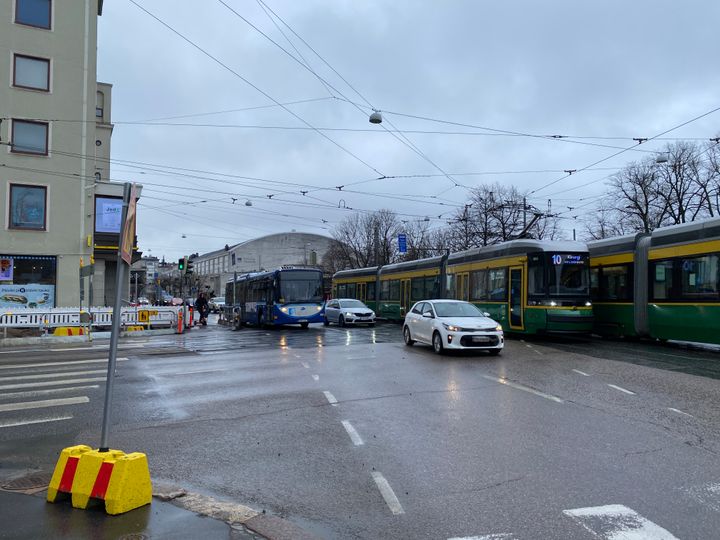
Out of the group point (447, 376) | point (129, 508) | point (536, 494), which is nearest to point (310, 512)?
point (129, 508)

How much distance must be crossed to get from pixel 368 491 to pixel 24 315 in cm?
2238

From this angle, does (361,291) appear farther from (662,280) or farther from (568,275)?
(662,280)

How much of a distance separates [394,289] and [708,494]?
2836 cm

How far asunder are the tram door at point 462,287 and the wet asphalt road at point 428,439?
33.5 ft

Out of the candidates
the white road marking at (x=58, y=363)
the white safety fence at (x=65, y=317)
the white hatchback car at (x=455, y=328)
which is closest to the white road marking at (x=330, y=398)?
the white hatchback car at (x=455, y=328)

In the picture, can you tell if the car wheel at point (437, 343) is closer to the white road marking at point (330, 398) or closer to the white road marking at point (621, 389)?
the white road marking at point (621, 389)

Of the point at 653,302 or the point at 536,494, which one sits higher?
the point at 653,302

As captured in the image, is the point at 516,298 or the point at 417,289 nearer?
the point at 516,298

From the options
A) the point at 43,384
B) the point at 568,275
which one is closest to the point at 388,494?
the point at 43,384

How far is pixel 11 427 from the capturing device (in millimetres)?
7723

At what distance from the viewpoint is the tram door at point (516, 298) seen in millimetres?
19266

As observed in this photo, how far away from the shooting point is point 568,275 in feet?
60.8

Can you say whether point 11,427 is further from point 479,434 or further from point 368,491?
point 479,434

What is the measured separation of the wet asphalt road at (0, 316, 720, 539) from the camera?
4.53 metres
